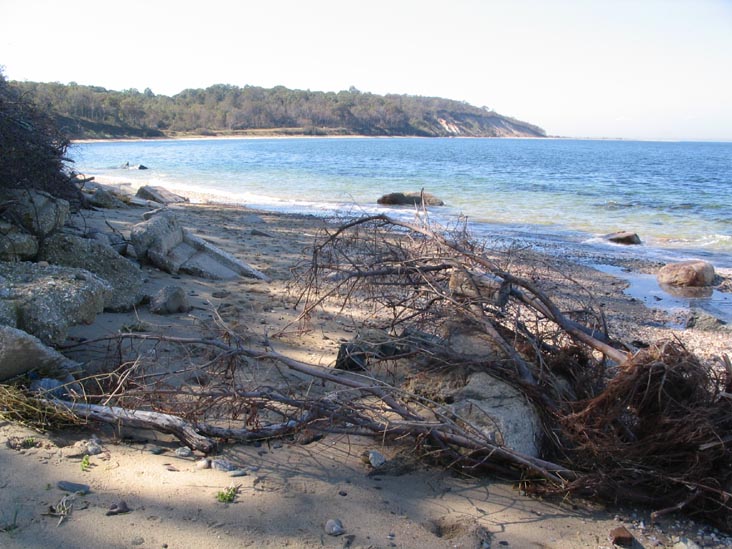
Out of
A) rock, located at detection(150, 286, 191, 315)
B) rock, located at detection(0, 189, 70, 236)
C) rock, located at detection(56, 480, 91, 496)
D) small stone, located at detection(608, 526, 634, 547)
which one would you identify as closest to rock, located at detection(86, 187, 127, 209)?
rock, located at detection(0, 189, 70, 236)

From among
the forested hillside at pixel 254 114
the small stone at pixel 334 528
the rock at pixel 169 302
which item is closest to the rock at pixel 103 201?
the rock at pixel 169 302

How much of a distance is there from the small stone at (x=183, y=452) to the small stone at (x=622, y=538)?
214cm

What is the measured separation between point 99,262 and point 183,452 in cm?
279

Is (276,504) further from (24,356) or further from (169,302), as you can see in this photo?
(169,302)

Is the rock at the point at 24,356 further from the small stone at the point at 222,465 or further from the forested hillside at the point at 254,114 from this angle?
the forested hillside at the point at 254,114

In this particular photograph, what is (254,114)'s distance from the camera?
11212 centimetres

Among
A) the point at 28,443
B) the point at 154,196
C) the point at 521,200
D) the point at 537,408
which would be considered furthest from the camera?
the point at 521,200

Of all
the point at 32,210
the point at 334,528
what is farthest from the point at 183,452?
the point at 32,210

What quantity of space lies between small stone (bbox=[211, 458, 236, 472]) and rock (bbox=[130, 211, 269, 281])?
384 centimetres

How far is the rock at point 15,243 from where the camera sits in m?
4.61

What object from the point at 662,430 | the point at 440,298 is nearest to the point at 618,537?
the point at 662,430

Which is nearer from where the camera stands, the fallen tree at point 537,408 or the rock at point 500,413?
the fallen tree at point 537,408

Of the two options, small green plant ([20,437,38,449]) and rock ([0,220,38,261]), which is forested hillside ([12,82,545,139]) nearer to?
rock ([0,220,38,261])

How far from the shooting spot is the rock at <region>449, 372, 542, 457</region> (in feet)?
10.1
